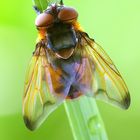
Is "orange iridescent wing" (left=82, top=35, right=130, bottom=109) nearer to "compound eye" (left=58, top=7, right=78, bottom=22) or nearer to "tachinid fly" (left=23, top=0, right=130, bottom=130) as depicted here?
"tachinid fly" (left=23, top=0, right=130, bottom=130)

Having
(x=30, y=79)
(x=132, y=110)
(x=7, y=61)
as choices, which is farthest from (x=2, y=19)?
(x=30, y=79)

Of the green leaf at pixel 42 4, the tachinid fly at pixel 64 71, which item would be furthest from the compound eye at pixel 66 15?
the green leaf at pixel 42 4

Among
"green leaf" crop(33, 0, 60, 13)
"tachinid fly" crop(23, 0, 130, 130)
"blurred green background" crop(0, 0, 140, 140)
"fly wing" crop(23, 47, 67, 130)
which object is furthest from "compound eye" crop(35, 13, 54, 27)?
"blurred green background" crop(0, 0, 140, 140)

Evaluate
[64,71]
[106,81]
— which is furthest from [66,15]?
[106,81]

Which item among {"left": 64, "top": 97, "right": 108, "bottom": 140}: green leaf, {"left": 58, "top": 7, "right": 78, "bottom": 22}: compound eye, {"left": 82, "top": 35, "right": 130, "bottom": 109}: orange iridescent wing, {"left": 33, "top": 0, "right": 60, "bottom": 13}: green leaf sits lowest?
{"left": 64, "top": 97, "right": 108, "bottom": 140}: green leaf

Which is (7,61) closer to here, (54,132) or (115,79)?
(54,132)

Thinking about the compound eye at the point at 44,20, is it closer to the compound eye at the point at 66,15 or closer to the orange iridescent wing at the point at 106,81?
the compound eye at the point at 66,15
